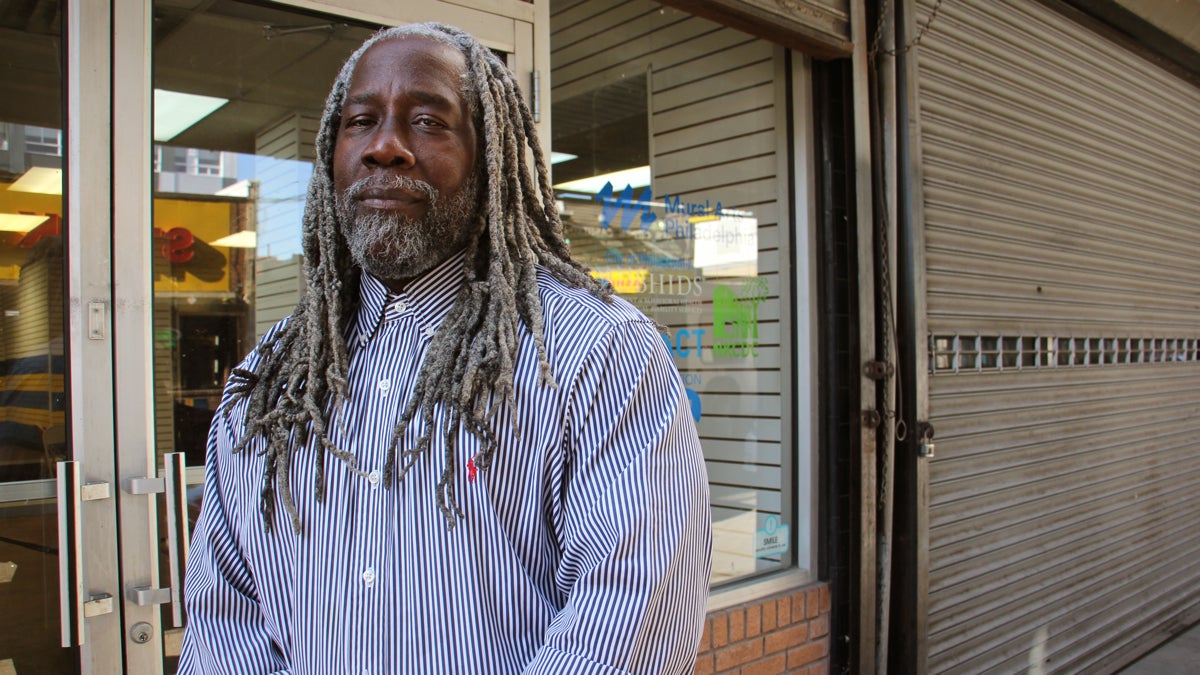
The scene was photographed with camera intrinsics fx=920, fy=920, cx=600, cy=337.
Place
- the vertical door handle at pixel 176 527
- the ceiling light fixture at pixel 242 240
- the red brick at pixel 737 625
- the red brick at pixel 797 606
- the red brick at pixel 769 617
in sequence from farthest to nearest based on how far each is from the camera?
the red brick at pixel 797 606 → the red brick at pixel 769 617 → the red brick at pixel 737 625 → the ceiling light fixture at pixel 242 240 → the vertical door handle at pixel 176 527

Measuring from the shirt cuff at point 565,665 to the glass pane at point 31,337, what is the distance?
154cm

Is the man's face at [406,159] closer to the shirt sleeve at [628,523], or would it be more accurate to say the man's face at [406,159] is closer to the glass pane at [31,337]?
the shirt sleeve at [628,523]

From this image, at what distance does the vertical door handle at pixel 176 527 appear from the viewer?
2.34 metres

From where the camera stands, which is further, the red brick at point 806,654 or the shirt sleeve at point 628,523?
the red brick at point 806,654

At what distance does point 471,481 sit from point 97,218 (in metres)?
1.45

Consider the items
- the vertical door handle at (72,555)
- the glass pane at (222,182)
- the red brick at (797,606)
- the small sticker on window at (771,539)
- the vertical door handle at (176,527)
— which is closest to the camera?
Result: the vertical door handle at (72,555)

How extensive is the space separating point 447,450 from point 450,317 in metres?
0.24

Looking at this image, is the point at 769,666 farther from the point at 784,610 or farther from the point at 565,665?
the point at 565,665

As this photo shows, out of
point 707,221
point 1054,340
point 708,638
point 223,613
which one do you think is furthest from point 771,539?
point 223,613

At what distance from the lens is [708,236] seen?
4277mm

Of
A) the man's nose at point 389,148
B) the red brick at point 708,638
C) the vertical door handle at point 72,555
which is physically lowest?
the red brick at point 708,638

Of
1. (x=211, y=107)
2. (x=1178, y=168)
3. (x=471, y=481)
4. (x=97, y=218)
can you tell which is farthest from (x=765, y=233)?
(x=1178, y=168)

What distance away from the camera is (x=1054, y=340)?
498 cm

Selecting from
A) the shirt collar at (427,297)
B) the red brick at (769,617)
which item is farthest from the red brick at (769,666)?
the shirt collar at (427,297)
